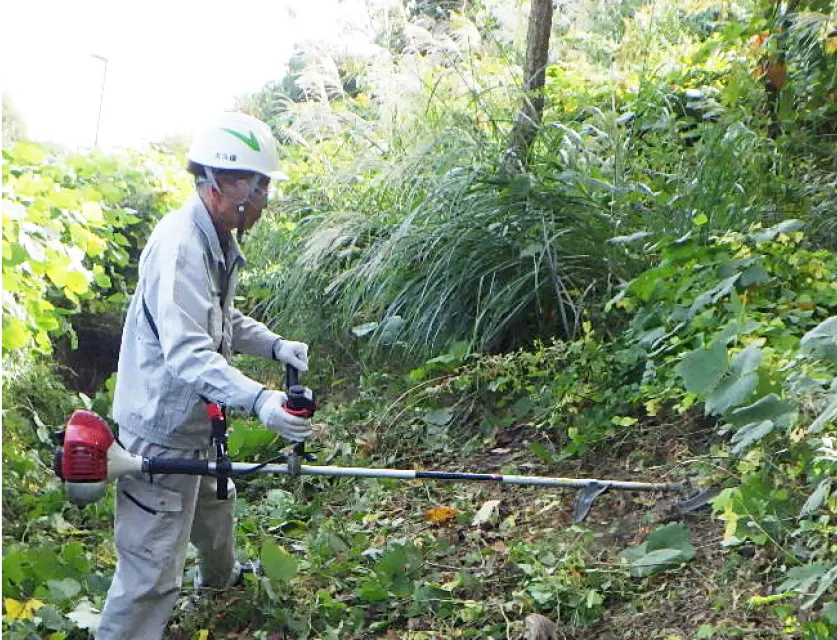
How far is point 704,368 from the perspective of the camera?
3217mm

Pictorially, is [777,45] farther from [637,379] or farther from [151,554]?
[151,554]

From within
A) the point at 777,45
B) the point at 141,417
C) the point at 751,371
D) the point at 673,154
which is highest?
the point at 777,45

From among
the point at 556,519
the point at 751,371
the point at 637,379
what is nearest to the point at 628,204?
the point at 637,379

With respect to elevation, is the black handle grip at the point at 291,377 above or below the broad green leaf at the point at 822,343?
below

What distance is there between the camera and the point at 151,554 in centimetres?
331

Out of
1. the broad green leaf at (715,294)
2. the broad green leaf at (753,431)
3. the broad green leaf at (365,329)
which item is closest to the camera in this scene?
the broad green leaf at (753,431)

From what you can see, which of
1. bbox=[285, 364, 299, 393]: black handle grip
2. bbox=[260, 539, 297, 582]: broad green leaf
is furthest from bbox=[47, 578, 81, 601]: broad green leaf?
bbox=[285, 364, 299, 393]: black handle grip

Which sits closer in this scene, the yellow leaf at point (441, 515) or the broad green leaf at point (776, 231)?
the broad green leaf at point (776, 231)

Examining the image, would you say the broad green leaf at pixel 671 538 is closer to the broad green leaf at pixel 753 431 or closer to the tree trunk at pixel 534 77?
the broad green leaf at pixel 753 431

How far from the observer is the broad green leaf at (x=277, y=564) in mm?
3785

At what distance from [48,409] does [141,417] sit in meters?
2.83

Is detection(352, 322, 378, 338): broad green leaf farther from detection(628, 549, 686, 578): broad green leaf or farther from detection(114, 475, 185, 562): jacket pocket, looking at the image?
detection(628, 549, 686, 578): broad green leaf

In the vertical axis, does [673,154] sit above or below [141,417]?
above

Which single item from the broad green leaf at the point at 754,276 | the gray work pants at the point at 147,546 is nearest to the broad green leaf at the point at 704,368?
the broad green leaf at the point at 754,276
